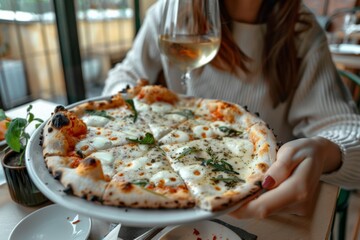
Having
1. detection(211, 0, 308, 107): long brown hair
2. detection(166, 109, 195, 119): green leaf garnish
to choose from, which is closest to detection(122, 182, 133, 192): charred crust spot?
detection(166, 109, 195, 119): green leaf garnish

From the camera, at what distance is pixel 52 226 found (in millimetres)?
550

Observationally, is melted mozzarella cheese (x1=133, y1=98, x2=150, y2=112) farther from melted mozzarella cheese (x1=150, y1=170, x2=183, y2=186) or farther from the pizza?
melted mozzarella cheese (x1=150, y1=170, x2=183, y2=186)

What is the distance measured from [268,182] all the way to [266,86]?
61cm

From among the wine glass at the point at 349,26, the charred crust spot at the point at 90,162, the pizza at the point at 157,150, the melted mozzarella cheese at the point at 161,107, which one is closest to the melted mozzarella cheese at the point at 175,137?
the pizza at the point at 157,150

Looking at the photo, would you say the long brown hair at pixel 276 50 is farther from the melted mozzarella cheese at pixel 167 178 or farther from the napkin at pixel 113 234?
the napkin at pixel 113 234

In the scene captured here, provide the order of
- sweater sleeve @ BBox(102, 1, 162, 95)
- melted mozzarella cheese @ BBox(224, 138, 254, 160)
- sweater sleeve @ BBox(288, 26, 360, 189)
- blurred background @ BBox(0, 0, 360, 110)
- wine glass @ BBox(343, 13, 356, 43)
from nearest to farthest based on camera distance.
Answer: melted mozzarella cheese @ BBox(224, 138, 254, 160) < sweater sleeve @ BBox(288, 26, 360, 189) < sweater sleeve @ BBox(102, 1, 162, 95) < blurred background @ BBox(0, 0, 360, 110) < wine glass @ BBox(343, 13, 356, 43)

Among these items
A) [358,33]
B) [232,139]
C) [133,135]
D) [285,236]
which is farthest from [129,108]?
[358,33]

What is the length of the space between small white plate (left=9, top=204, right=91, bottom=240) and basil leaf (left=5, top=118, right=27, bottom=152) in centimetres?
13

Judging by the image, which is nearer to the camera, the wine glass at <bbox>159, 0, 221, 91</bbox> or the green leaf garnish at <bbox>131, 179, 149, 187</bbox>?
the green leaf garnish at <bbox>131, 179, 149, 187</bbox>

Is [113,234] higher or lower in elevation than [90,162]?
lower

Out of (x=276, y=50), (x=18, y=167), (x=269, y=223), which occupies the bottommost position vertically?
(x=269, y=223)

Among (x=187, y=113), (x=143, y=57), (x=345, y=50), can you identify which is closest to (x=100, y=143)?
(x=187, y=113)

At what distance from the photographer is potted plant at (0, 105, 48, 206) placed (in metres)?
0.57

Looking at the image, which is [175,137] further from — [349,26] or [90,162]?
[349,26]
